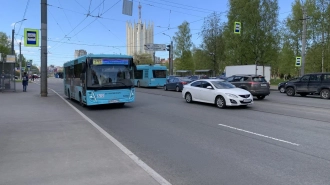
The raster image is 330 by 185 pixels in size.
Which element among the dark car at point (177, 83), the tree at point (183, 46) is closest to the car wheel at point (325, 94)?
the dark car at point (177, 83)

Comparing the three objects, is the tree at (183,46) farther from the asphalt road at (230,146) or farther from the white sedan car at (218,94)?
the asphalt road at (230,146)

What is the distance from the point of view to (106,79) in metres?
13.7

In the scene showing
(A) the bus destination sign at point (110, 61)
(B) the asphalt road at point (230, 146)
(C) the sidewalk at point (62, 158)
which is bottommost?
(C) the sidewalk at point (62, 158)

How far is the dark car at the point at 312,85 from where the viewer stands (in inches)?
808

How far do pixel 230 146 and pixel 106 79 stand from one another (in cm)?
848

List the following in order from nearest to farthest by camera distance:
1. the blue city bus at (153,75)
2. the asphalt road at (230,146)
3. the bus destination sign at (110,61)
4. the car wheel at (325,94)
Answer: the asphalt road at (230,146)
the bus destination sign at (110,61)
the car wheel at (325,94)
the blue city bus at (153,75)

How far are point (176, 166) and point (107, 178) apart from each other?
132 centimetres

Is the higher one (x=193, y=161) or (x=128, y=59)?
(x=128, y=59)

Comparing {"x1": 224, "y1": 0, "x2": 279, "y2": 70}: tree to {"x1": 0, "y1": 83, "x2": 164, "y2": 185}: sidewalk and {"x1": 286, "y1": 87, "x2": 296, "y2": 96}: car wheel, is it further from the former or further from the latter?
{"x1": 0, "y1": 83, "x2": 164, "y2": 185}: sidewalk

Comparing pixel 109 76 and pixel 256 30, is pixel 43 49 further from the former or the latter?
pixel 256 30

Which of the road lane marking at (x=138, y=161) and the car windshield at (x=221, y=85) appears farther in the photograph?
the car windshield at (x=221, y=85)

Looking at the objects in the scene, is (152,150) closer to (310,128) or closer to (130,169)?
(130,169)

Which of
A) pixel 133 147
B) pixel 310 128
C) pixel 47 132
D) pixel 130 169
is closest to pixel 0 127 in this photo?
pixel 47 132

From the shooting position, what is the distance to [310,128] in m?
8.92
